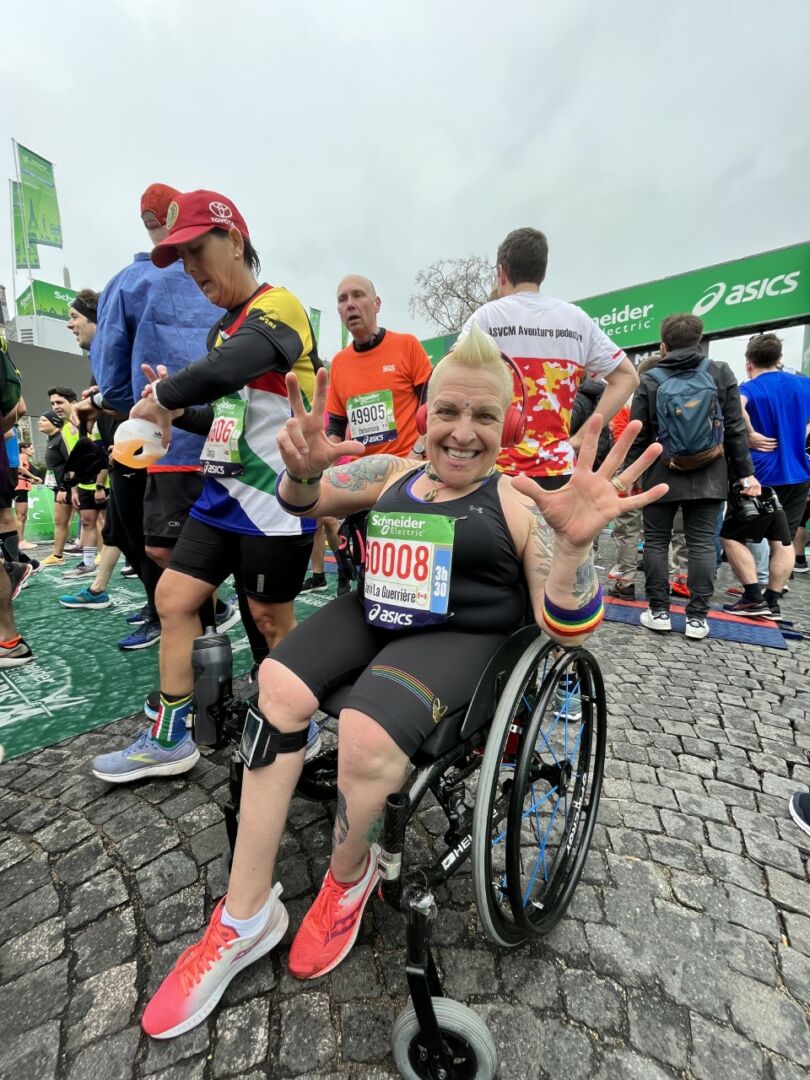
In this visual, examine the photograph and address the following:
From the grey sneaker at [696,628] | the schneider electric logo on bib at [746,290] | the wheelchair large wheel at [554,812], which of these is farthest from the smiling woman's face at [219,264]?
the schneider electric logo on bib at [746,290]

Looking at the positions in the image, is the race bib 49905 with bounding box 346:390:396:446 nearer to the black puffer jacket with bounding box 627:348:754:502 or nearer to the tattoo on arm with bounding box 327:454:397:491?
the tattoo on arm with bounding box 327:454:397:491

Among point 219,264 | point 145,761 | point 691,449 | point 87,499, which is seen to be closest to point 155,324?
point 219,264

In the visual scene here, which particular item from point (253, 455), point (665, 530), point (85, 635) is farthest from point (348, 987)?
point (665, 530)

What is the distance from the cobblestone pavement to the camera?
3.65ft

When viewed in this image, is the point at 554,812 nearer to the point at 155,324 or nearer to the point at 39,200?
the point at 155,324

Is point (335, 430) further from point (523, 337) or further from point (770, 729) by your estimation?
point (770, 729)

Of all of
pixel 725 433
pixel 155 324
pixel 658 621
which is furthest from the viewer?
pixel 658 621

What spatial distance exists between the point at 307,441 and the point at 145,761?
1418mm

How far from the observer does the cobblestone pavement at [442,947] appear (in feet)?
3.65

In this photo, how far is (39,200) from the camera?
24.9m

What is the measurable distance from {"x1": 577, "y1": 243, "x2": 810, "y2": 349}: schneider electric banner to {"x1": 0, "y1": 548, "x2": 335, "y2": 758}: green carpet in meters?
9.21

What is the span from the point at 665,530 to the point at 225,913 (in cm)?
366

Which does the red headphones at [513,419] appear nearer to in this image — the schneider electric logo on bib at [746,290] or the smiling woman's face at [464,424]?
the smiling woman's face at [464,424]

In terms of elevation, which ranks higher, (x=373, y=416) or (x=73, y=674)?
(x=373, y=416)
